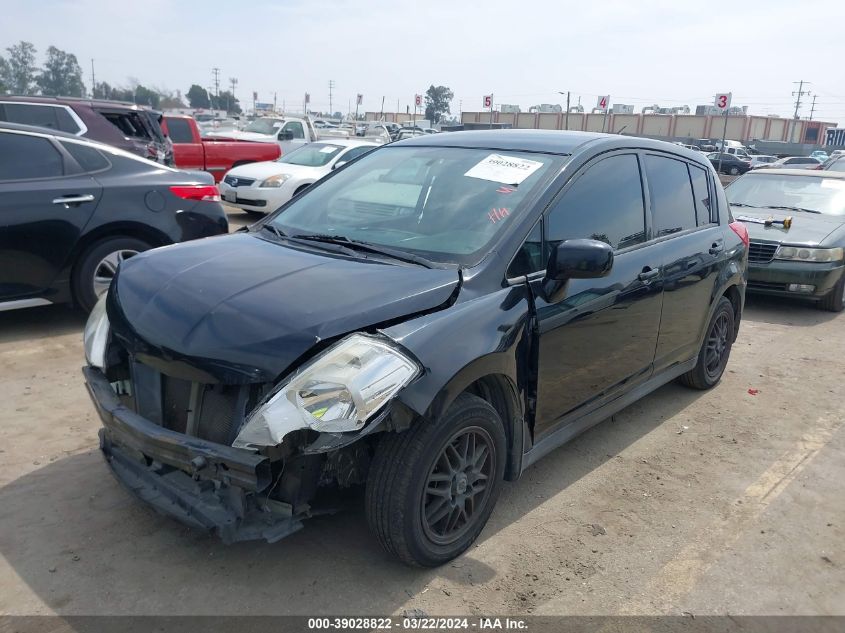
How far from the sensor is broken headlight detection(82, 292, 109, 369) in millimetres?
3113

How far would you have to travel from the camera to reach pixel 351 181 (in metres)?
4.05

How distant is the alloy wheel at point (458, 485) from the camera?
279 centimetres

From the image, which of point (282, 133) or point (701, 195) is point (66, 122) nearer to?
point (701, 195)

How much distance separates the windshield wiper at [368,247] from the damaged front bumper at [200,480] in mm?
1158

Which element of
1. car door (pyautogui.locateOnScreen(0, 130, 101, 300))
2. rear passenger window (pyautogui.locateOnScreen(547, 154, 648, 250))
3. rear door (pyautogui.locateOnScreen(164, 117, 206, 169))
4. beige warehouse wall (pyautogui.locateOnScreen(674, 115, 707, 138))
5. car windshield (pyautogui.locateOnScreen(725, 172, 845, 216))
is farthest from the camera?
beige warehouse wall (pyautogui.locateOnScreen(674, 115, 707, 138))

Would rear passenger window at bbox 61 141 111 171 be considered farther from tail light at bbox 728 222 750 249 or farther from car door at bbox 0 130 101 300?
tail light at bbox 728 222 750 249

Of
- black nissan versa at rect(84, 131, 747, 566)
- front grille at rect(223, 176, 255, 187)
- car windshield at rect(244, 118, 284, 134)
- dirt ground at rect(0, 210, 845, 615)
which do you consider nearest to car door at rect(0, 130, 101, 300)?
dirt ground at rect(0, 210, 845, 615)

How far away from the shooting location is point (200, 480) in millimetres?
2648

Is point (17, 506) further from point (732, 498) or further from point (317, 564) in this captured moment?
point (732, 498)

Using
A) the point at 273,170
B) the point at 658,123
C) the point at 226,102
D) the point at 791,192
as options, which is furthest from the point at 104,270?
the point at 226,102

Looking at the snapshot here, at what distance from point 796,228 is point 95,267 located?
749cm

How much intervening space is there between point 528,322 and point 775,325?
5.46 m

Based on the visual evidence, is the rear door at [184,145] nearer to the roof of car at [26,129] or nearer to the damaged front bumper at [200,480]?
the roof of car at [26,129]

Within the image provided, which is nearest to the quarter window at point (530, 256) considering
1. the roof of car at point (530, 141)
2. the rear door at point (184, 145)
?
the roof of car at point (530, 141)
